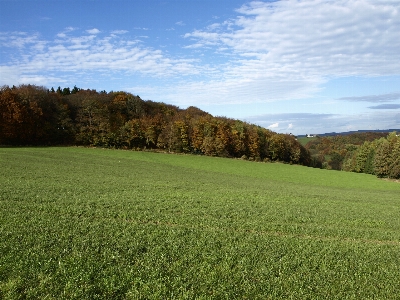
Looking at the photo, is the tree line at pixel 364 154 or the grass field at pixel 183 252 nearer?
the grass field at pixel 183 252

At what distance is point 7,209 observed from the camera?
14.8 metres

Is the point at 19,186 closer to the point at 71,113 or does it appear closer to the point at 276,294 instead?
the point at 276,294

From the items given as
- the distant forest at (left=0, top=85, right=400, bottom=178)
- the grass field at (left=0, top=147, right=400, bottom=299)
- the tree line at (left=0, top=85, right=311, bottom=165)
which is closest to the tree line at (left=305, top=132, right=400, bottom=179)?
the distant forest at (left=0, top=85, right=400, bottom=178)

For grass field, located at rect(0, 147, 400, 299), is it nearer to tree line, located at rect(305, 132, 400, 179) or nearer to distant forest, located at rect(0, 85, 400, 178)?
distant forest, located at rect(0, 85, 400, 178)

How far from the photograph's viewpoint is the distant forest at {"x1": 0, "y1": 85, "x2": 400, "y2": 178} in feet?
230

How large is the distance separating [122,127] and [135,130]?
3460mm

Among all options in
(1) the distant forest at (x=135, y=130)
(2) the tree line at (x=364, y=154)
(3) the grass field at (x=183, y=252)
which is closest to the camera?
(3) the grass field at (x=183, y=252)

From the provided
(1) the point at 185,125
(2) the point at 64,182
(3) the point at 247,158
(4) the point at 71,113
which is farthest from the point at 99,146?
(2) the point at 64,182

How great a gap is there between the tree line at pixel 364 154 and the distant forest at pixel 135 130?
0.89 feet

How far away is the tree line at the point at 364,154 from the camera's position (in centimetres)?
8056

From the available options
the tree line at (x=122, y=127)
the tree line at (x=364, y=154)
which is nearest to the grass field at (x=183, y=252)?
the tree line at (x=122, y=127)

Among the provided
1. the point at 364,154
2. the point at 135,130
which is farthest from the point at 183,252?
the point at 364,154

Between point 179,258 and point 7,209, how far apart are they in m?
9.84

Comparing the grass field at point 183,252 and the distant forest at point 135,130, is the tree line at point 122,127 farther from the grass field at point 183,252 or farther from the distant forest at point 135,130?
the grass field at point 183,252
